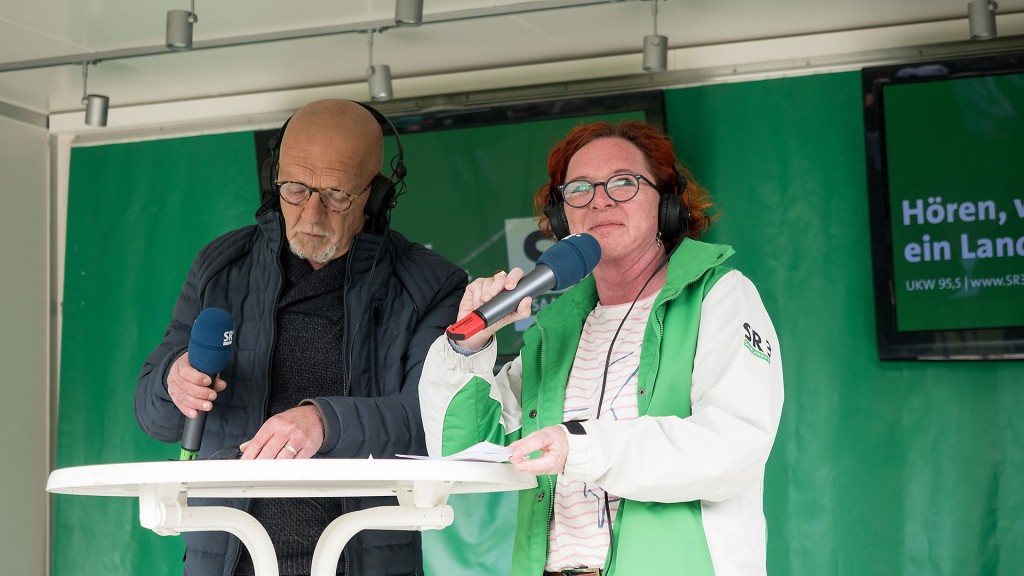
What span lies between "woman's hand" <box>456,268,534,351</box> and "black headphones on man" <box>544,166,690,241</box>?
425mm

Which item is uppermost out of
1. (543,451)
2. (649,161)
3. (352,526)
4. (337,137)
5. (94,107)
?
(94,107)

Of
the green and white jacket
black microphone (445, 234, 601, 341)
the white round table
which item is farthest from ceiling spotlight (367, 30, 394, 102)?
the white round table

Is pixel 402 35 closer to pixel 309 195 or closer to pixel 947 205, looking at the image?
pixel 309 195

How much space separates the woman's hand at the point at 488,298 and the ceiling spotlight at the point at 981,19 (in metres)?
2.60

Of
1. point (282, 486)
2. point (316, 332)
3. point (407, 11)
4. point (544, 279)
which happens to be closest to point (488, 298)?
point (544, 279)

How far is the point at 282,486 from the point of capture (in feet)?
5.76

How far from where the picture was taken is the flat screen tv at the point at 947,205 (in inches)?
156

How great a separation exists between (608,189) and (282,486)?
35.6 inches

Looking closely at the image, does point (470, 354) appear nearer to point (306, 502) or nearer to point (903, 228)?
point (306, 502)

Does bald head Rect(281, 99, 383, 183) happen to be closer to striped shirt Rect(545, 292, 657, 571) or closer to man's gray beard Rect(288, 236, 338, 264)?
man's gray beard Rect(288, 236, 338, 264)

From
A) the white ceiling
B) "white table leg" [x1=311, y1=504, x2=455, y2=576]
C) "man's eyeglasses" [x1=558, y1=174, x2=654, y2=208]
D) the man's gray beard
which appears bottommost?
"white table leg" [x1=311, y1=504, x2=455, y2=576]

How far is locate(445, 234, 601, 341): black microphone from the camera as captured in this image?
183 cm

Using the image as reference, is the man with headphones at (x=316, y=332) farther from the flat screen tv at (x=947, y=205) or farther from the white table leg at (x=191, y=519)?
the flat screen tv at (x=947, y=205)

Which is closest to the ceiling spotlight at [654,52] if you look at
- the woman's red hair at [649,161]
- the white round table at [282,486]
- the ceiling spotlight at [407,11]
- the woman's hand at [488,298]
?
the ceiling spotlight at [407,11]
